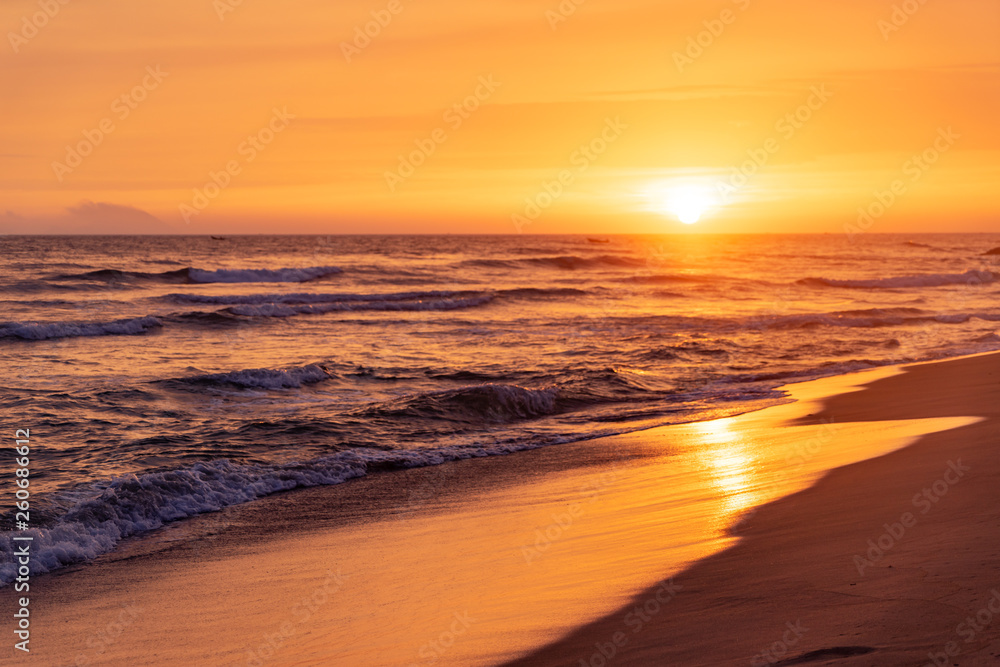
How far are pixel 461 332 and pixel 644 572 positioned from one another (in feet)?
66.1

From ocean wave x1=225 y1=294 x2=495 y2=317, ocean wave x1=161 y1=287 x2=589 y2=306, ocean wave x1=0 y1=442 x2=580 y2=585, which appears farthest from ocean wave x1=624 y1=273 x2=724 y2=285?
ocean wave x1=0 y1=442 x2=580 y2=585

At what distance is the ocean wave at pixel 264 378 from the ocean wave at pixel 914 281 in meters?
39.2

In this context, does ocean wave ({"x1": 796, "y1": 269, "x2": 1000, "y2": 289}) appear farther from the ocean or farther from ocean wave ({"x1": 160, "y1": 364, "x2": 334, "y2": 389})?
ocean wave ({"x1": 160, "y1": 364, "x2": 334, "y2": 389})

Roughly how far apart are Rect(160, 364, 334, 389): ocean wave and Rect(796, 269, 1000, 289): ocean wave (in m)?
39.2

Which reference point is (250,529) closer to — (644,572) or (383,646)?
(383,646)

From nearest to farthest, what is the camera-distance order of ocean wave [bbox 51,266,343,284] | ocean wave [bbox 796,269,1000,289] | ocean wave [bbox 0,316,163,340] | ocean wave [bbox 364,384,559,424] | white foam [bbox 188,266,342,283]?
ocean wave [bbox 364,384,559,424], ocean wave [bbox 0,316,163,340], ocean wave [bbox 51,266,343,284], white foam [bbox 188,266,342,283], ocean wave [bbox 796,269,1000,289]

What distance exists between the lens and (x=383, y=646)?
4.43 m

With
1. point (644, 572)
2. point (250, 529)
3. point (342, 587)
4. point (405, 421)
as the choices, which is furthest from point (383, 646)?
point (405, 421)

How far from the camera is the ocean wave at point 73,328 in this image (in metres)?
23.0

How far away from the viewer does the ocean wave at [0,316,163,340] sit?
23.0m

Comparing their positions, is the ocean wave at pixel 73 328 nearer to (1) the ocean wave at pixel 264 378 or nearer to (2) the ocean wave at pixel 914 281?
(1) the ocean wave at pixel 264 378

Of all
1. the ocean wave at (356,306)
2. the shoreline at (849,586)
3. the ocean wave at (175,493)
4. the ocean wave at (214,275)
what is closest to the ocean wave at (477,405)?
the ocean wave at (175,493)

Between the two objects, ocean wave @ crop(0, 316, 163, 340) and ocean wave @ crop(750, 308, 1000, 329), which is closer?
ocean wave @ crop(0, 316, 163, 340)

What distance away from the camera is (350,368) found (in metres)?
17.4
